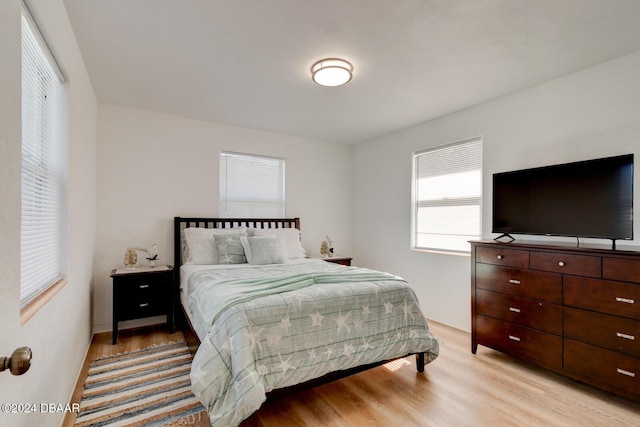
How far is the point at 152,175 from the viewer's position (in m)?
3.61

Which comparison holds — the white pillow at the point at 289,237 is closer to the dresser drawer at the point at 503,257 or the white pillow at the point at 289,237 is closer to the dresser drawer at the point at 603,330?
the dresser drawer at the point at 503,257

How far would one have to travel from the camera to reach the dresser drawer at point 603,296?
198cm

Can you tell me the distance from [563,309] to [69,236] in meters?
3.57

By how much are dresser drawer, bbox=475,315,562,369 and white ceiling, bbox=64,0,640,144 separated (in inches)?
86.3

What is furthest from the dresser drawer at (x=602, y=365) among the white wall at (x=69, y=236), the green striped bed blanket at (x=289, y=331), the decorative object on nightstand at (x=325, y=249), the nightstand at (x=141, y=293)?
the nightstand at (x=141, y=293)

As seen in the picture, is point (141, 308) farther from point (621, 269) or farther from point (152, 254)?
point (621, 269)

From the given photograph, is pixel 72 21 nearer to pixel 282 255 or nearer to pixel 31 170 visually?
pixel 31 170

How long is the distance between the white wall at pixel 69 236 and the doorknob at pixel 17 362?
1.15 feet

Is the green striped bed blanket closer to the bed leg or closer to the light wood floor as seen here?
the bed leg

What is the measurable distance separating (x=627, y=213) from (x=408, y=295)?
1632 millimetres

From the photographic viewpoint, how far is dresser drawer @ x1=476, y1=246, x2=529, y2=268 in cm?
255

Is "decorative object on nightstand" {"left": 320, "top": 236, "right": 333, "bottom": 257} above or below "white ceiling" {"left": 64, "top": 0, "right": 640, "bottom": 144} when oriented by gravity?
below

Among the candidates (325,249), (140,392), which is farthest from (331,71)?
(140,392)

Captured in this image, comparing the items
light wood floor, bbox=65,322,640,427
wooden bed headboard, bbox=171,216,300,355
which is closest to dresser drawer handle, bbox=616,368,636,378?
light wood floor, bbox=65,322,640,427
